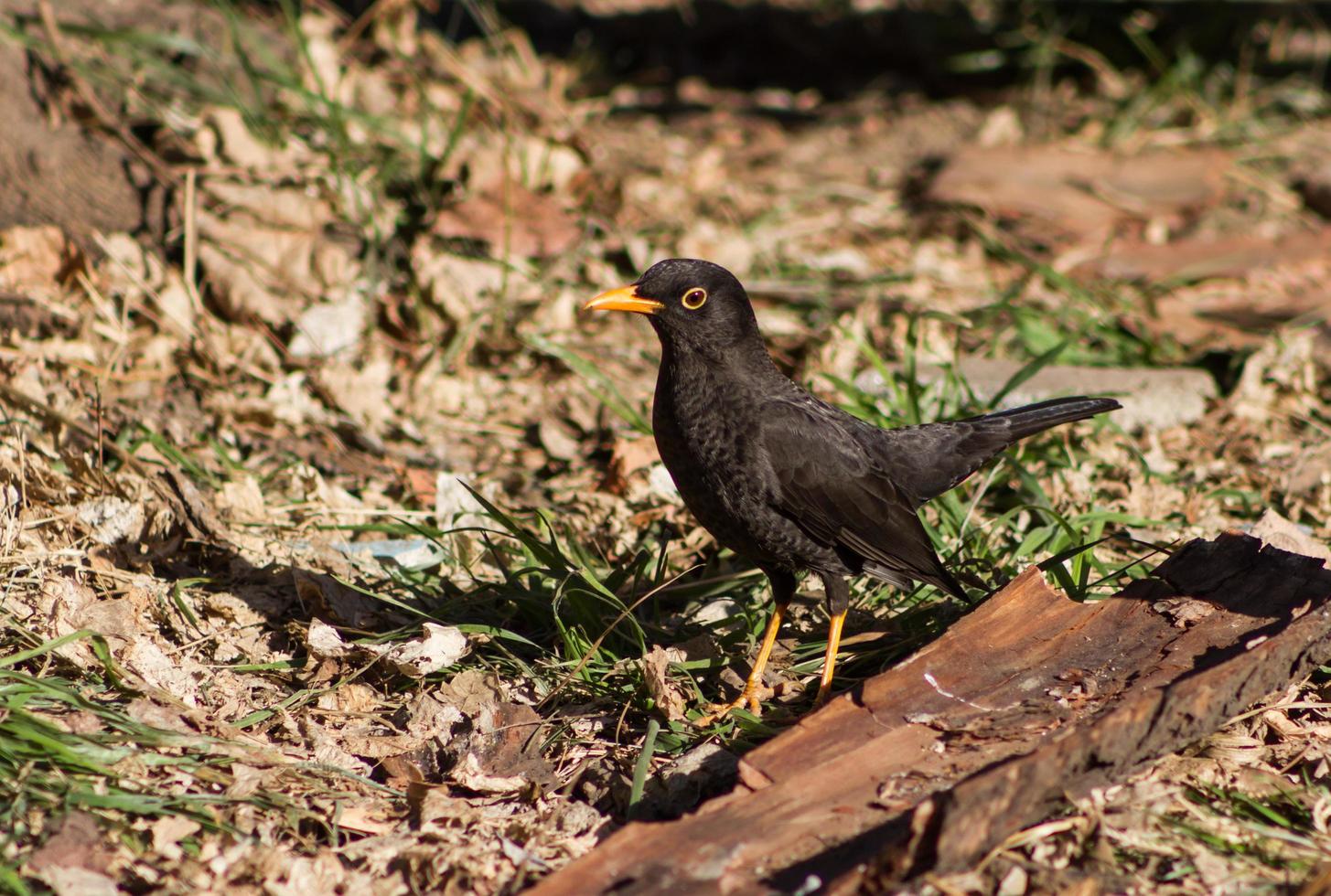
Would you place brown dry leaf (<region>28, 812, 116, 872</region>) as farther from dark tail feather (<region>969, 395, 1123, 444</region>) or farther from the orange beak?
dark tail feather (<region>969, 395, 1123, 444</region>)

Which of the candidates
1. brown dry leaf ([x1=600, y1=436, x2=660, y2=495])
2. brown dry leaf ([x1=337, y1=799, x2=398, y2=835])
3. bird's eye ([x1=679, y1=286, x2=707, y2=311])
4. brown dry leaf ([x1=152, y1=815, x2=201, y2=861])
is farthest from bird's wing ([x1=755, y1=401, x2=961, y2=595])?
brown dry leaf ([x1=152, y1=815, x2=201, y2=861])

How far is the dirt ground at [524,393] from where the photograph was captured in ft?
11.5

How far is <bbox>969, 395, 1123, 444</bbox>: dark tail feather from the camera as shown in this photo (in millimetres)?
4723

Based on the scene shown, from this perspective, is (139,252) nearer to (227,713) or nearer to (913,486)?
(227,713)

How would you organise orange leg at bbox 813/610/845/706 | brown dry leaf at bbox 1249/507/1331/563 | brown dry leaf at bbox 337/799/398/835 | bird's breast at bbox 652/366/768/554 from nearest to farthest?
brown dry leaf at bbox 337/799/398/835 → orange leg at bbox 813/610/845/706 → bird's breast at bbox 652/366/768/554 → brown dry leaf at bbox 1249/507/1331/563

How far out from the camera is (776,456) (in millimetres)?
4352

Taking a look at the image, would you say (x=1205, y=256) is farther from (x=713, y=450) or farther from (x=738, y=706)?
(x=738, y=706)

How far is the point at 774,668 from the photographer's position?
14.5 ft

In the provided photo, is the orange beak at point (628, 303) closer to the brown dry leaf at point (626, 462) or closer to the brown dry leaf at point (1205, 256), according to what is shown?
the brown dry leaf at point (626, 462)

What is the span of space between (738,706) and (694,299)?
1.42m

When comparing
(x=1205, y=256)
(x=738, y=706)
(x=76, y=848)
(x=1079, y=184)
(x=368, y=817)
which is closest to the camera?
(x=76, y=848)

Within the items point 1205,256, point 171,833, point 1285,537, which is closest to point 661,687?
point 171,833

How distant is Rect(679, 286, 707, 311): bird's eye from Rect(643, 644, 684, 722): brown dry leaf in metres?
1.22

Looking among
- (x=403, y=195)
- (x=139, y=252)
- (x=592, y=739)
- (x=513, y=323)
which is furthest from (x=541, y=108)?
(x=592, y=739)
